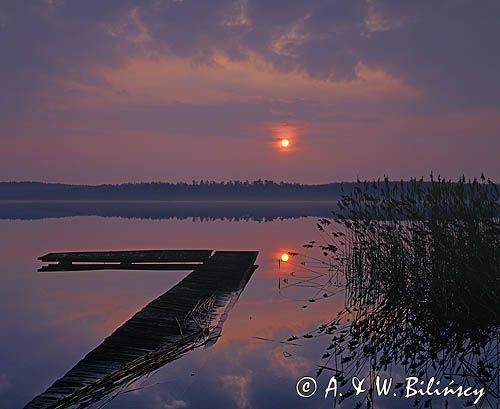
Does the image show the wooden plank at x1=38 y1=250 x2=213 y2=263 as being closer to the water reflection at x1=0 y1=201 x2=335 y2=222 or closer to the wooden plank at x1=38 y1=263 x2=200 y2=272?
the wooden plank at x1=38 y1=263 x2=200 y2=272

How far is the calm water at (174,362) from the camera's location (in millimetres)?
Answer: 5070

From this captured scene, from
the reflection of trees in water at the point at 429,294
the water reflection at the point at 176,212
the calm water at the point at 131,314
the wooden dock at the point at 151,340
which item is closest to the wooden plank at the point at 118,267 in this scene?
the calm water at the point at 131,314

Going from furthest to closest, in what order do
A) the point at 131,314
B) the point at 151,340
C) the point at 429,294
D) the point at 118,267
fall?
the point at 118,267 < the point at 131,314 < the point at 429,294 < the point at 151,340

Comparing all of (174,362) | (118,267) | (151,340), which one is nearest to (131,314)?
(151,340)

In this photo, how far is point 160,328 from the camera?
6574 millimetres

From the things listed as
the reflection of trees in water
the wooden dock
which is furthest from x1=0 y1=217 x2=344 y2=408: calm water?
the reflection of trees in water

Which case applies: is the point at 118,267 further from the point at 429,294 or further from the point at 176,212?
the point at 176,212

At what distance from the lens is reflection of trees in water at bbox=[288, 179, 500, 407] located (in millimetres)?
5797

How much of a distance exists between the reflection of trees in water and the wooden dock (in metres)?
1.67

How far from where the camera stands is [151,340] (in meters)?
6.05

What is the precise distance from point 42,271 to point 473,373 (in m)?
11.9

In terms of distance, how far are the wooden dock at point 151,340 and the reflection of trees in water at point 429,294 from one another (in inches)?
65.8

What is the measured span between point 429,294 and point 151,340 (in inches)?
150

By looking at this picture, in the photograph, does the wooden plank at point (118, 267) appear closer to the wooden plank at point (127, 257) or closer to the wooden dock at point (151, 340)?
the wooden plank at point (127, 257)
